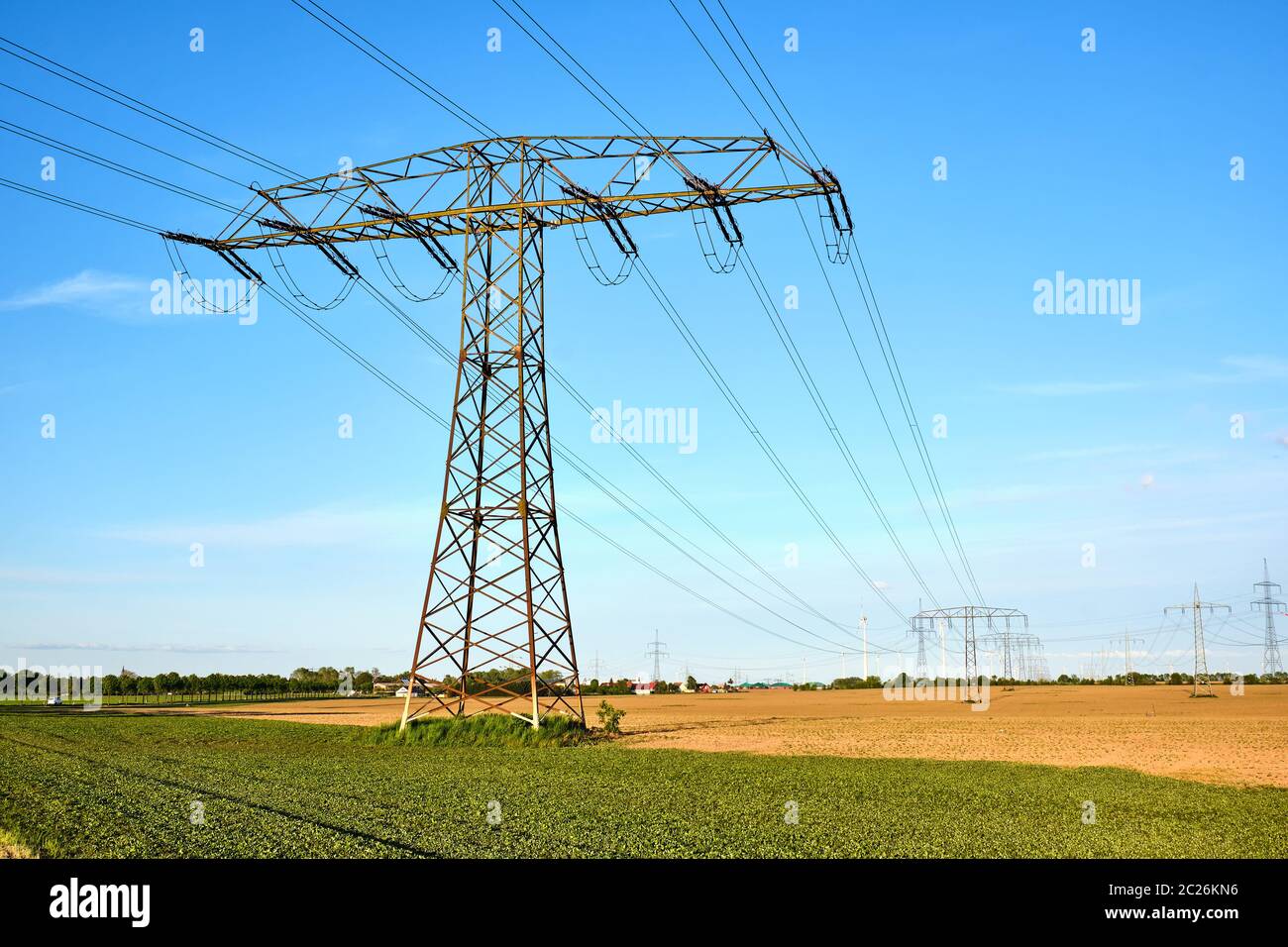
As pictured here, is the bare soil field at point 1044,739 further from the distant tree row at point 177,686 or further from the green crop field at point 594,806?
the distant tree row at point 177,686

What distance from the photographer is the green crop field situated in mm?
17516

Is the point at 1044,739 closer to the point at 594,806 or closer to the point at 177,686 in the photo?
the point at 594,806

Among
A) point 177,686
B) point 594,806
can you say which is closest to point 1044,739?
point 594,806

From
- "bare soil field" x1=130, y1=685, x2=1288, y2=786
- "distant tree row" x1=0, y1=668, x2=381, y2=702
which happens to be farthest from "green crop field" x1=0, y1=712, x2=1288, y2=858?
"distant tree row" x1=0, y1=668, x2=381, y2=702

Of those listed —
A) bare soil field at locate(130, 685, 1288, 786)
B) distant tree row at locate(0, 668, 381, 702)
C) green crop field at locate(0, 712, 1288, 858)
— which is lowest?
distant tree row at locate(0, 668, 381, 702)

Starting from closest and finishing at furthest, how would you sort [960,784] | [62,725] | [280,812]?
[280,812] → [960,784] → [62,725]

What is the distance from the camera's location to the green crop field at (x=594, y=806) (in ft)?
57.5

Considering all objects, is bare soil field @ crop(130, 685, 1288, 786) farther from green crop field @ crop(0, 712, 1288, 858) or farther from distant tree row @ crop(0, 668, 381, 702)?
distant tree row @ crop(0, 668, 381, 702)

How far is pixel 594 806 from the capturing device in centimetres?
2266
